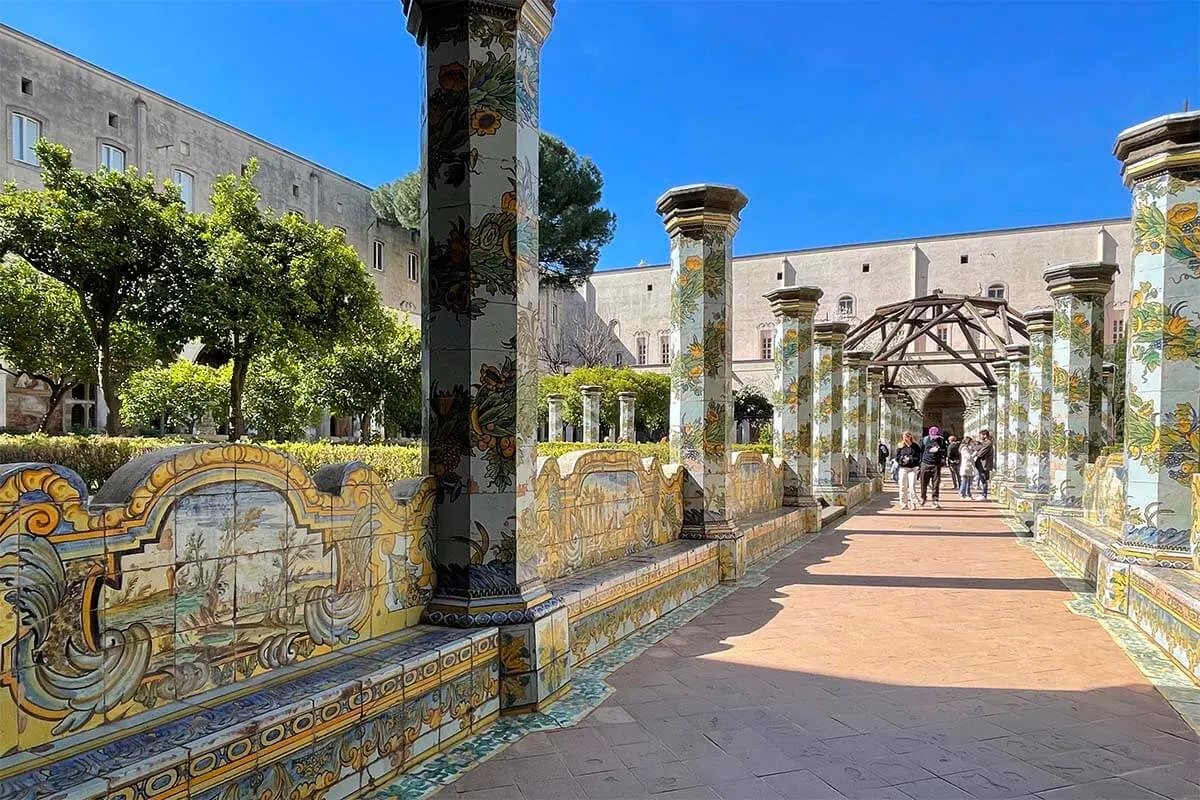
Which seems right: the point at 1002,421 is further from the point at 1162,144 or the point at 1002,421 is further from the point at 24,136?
the point at 24,136

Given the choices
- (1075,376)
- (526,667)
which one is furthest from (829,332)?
(526,667)

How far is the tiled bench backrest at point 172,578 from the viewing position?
2.11 metres

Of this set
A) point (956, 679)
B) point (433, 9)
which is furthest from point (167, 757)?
point (956, 679)

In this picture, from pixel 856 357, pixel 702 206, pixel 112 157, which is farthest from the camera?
pixel 112 157

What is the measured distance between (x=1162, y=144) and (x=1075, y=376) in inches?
198

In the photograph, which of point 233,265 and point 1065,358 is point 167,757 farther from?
point 233,265

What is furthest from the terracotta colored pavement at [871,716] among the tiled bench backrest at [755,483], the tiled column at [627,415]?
the tiled column at [627,415]

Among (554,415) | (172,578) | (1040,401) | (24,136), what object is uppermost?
(24,136)

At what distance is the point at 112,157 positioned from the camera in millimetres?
23766

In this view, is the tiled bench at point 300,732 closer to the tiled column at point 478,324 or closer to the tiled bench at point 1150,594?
the tiled column at point 478,324

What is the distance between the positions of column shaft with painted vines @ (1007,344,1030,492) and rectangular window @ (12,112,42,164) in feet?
82.5

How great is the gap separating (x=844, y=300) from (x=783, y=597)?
39717mm

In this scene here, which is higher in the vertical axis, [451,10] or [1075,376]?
[451,10]

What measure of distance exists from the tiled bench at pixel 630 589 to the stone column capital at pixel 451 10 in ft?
10.2
